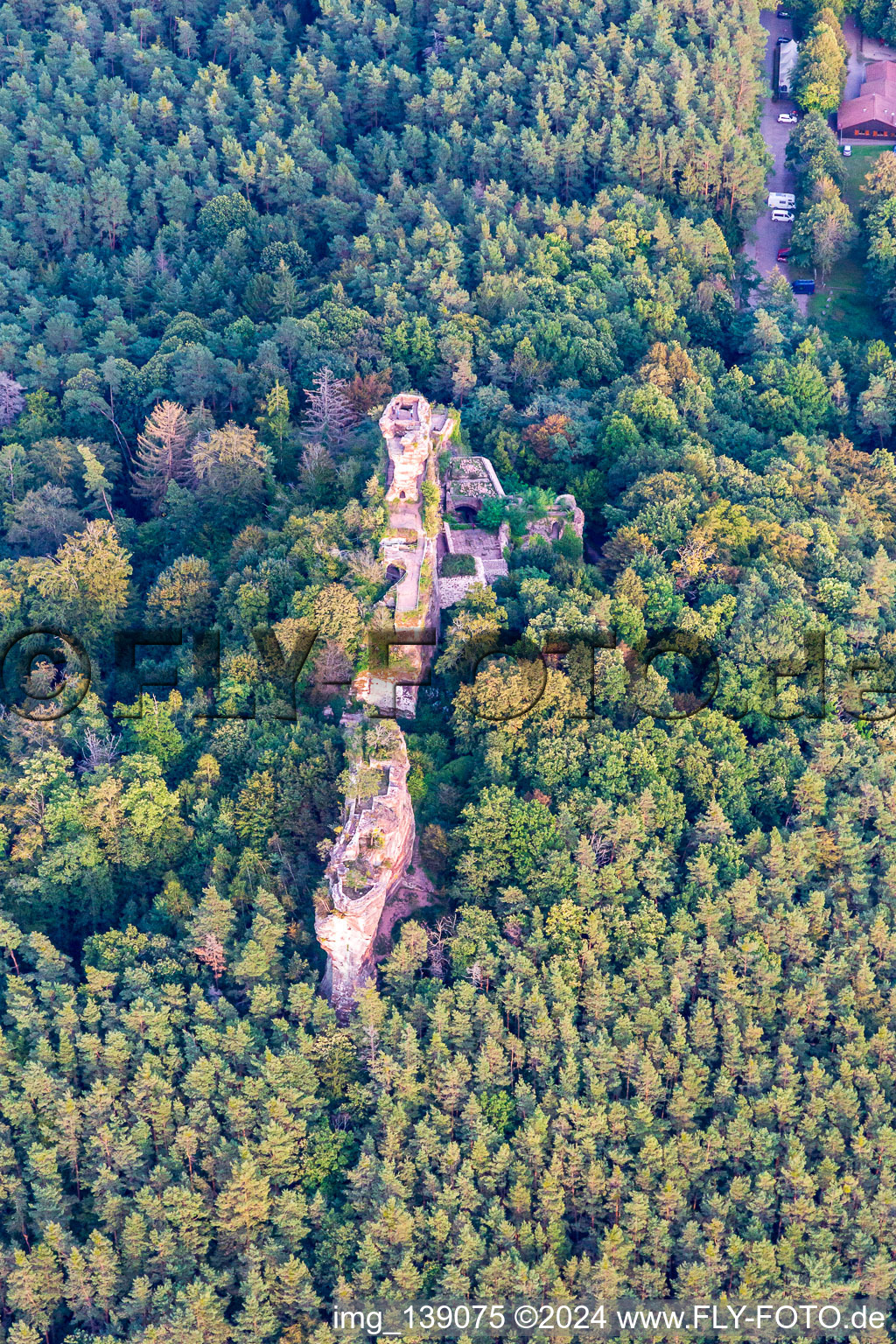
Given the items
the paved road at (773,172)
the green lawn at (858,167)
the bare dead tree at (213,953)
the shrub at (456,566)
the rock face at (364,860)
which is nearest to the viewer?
the rock face at (364,860)

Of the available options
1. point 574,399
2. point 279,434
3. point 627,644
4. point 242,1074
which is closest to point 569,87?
point 574,399

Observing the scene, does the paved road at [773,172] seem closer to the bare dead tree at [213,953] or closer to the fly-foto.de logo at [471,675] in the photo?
the fly-foto.de logo at [471,675]

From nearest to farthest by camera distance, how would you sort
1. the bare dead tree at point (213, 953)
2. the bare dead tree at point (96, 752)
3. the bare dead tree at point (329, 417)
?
the bare dead tree at point (213, 953)
the bare dead tree at point (96, 752)
the bare dead tree at point (329, 417)

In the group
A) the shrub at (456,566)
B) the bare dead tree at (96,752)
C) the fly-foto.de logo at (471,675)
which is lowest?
the bare dead tree at (96,752)

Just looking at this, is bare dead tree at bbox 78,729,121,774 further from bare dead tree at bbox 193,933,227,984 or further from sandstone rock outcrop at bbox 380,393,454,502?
sandstone rock outcrop at bbox 380,393,454,502

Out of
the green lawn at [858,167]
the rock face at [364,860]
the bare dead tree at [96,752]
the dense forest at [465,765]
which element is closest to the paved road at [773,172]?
the dense forest at [465,765]

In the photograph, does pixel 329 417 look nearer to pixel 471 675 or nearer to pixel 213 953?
pixel 471 675

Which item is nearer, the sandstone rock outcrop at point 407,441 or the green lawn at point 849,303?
the sandstone rock outcrop at point 407,441

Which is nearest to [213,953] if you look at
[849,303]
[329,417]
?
[329,417]
